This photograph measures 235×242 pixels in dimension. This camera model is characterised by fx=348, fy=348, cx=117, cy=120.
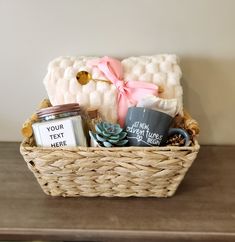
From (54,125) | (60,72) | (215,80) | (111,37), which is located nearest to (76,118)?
(54,125)

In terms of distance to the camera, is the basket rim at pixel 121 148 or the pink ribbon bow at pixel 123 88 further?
the pink ribbon bow at pixel 123 88

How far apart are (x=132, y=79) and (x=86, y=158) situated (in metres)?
0.23

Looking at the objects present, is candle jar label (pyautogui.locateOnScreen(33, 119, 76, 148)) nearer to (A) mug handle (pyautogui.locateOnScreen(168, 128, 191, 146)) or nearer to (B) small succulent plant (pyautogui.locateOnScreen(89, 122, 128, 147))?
(B) small succulent plant (pyautogui.locateOnScreen(89, 122, 128, 147))

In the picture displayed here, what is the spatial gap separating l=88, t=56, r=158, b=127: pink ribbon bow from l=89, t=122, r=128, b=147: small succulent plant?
0.07m

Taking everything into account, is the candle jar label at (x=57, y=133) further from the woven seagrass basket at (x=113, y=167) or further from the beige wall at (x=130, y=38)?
the beige wall at (x=130, y=38)

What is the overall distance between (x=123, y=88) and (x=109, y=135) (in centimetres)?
13

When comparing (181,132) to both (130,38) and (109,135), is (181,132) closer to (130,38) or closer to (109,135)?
(109,135)

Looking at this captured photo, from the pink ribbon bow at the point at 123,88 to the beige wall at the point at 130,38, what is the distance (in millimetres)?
108

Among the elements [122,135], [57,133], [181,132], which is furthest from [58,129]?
[181,132]

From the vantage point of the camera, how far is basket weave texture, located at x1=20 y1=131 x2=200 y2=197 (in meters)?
0.64

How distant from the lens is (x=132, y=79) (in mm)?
779

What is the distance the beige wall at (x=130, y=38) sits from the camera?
2.71 ft

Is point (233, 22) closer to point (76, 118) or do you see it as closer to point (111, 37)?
point (111, 37)

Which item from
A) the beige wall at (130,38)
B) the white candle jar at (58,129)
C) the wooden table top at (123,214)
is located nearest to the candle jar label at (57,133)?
the white candle jar at (58,129)
